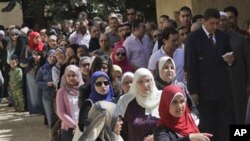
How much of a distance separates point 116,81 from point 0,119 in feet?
25.8

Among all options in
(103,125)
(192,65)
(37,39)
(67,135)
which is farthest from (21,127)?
(103,125)

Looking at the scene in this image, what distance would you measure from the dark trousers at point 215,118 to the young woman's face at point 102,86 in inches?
79.1

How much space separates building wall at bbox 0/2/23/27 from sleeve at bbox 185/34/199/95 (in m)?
22.5

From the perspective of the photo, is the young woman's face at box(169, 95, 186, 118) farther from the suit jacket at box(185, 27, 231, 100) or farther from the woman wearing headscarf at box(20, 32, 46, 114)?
the woman wearing headscarf at box(20, 32, 46, 114)

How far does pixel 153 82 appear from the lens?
6543 millimetres

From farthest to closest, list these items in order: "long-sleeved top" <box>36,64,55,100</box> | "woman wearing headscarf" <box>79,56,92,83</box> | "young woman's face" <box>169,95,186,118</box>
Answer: "long-sleeved top" <box>36,64,55,100</box>
"woman wearing headscarf" <box>79,56,92,83</box>
"young woman's face" <box>169,95,186,118</box>

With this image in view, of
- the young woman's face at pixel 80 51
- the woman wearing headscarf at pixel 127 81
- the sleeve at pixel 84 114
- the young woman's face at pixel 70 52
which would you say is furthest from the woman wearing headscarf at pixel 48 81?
the sleeve at pixel 84 114

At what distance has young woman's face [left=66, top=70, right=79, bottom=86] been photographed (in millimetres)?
8062

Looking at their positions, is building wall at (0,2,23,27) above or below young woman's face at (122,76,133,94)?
above

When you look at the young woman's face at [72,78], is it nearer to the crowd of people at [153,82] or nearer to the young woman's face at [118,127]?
the crowd of people at [153,82]

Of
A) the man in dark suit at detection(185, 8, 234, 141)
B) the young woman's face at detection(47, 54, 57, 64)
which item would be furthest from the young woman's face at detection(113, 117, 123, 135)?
the young woman's face at detection(47, 54, 57, 64)

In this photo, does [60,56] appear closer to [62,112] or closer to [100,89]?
[62,112]

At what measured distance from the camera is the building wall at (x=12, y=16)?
30.1 metres

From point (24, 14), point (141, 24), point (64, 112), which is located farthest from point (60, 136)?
point (24, 14)
